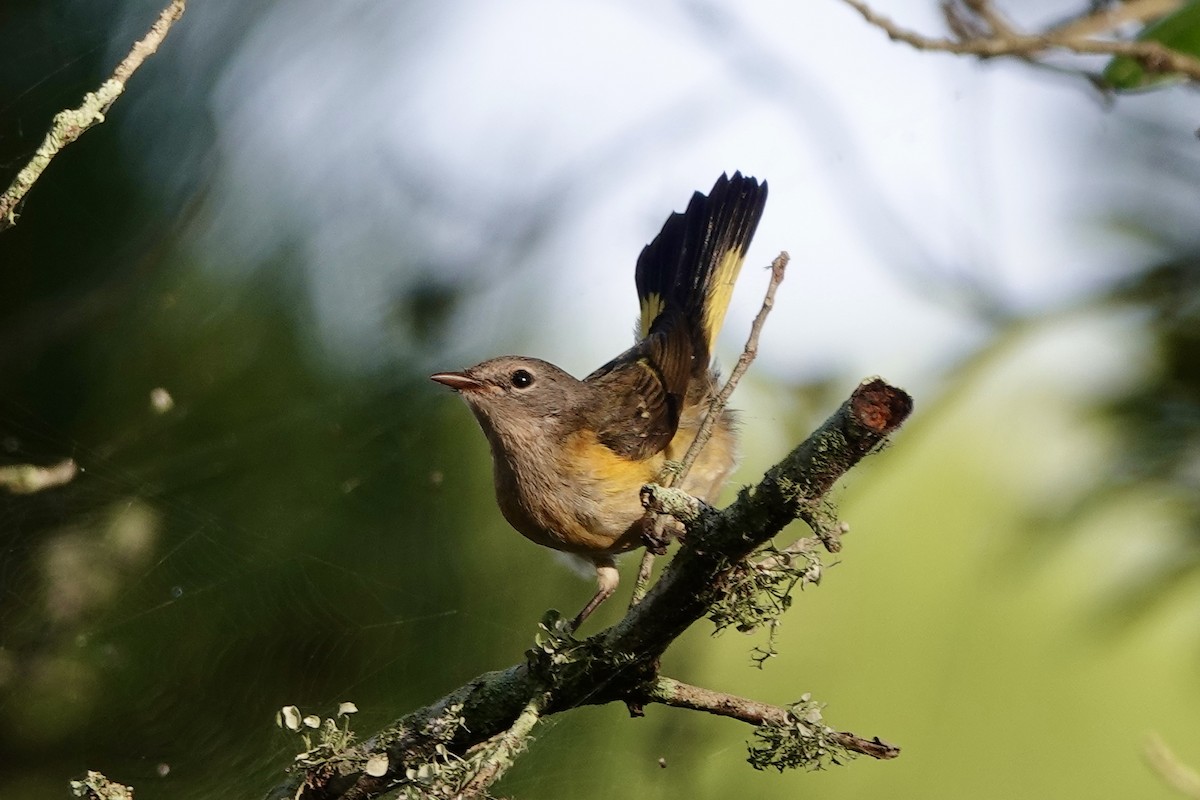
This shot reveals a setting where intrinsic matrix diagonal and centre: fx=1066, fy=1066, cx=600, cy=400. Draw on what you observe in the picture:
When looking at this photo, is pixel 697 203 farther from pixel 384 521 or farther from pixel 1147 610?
pixel 1147 610

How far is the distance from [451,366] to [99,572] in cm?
86

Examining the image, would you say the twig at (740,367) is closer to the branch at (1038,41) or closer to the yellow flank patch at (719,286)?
the branch at (1038,41)

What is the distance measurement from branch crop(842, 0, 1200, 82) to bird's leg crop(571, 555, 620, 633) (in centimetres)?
131

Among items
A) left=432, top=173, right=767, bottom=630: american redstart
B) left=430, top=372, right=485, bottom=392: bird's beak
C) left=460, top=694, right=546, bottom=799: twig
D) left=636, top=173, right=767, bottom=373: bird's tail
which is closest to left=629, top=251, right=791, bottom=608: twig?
left=460, top=694, right=546, bottom=799: twig

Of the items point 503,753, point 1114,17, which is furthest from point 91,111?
point 1114,17

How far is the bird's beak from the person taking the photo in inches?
89.6

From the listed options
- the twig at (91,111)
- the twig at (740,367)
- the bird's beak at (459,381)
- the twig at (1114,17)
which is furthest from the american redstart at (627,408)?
the twig at (1114,17)

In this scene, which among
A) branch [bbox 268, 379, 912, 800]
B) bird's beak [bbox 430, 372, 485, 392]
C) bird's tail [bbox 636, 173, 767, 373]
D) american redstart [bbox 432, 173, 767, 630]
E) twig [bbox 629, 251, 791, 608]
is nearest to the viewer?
branch [bbox 268, 379, 912, 800]

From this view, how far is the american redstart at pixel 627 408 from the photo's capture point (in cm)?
241

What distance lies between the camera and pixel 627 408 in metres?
2.79

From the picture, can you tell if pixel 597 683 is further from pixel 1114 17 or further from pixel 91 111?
pixel 1114 17

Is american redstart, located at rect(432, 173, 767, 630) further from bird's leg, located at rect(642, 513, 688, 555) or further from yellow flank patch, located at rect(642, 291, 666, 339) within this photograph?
bird's leg, located at rect(642, 513, 688, 555)

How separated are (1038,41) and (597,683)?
1116mm

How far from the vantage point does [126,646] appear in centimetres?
193
